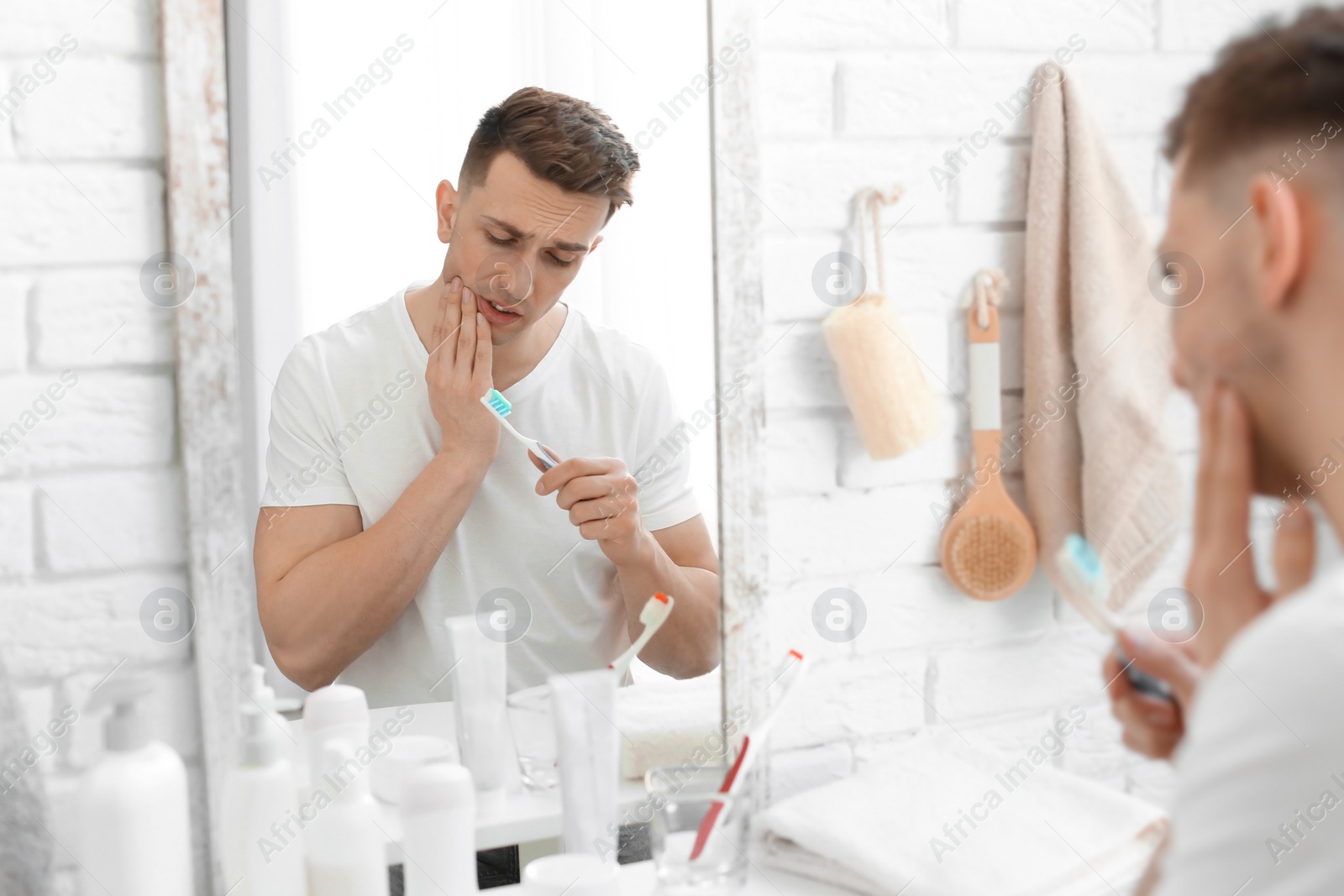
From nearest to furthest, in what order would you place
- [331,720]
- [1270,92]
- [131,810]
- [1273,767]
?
[1273,767] < [1270,92] < [131,810] < [331,720]

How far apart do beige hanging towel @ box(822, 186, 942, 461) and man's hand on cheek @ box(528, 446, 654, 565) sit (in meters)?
0.20

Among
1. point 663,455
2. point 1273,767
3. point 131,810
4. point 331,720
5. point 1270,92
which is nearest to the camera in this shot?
point 1273,767

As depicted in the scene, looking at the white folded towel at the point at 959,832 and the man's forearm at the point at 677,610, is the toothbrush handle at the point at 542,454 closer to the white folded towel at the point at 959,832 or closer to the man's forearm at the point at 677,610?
the man's forearm at the point at 677,610

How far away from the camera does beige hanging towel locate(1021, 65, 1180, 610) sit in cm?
97

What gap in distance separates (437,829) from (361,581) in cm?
18

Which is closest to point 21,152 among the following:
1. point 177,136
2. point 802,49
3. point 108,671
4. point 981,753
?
point 177,136

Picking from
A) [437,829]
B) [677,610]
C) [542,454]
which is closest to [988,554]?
[677,610]

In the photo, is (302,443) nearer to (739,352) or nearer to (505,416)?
(505,416)

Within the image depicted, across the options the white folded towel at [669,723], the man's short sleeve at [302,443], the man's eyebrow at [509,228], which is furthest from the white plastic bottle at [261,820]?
the man's eyebrow at [509,228]

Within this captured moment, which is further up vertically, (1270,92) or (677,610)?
(1270,92)

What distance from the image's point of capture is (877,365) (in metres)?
0.92

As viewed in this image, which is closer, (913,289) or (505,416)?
(505,416)

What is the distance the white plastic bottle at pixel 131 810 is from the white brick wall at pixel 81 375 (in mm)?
52

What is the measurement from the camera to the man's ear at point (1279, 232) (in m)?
0.50
